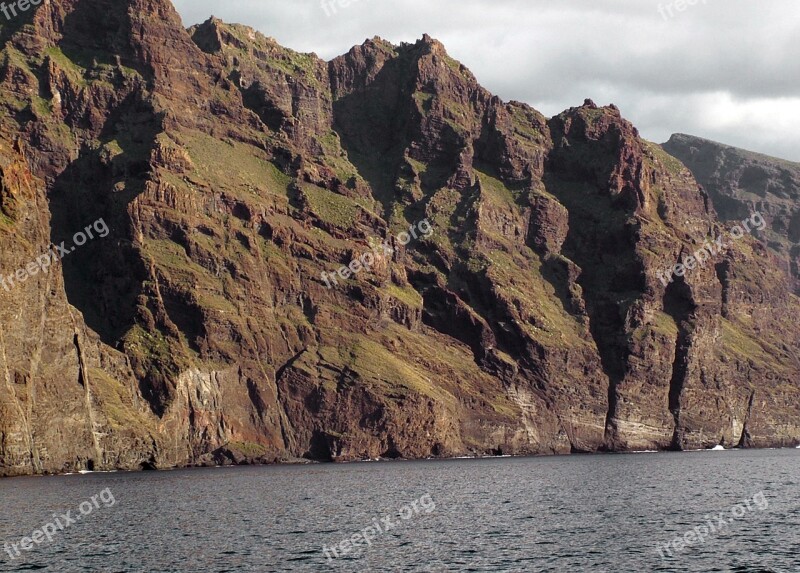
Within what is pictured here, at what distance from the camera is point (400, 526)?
12744 cm

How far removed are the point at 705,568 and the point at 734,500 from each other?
6024 cm

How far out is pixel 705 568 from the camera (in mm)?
96438

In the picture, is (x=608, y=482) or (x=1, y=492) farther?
(x=608, y=482)

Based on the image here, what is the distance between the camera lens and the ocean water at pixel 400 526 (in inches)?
3984

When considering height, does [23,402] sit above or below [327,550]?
above

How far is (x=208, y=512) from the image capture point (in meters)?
140

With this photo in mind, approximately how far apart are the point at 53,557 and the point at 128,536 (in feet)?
47.3

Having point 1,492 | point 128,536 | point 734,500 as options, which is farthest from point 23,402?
point 734,500

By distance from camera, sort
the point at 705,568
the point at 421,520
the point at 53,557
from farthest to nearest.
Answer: the point at 421,520 → the point at 53,557 → the point at 705,568

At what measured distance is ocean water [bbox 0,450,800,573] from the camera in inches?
3984

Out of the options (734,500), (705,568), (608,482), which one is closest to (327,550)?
(705,568)

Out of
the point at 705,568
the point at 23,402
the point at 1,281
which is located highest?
the point at 1,281

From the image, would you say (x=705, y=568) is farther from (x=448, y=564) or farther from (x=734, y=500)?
(x=734, y=500)

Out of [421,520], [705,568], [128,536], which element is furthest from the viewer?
[421,520]
